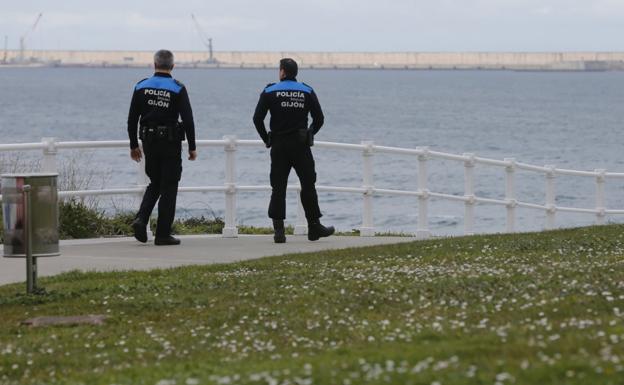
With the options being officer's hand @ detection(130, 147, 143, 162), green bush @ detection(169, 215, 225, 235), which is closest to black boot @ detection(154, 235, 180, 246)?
officer's hand @ detection(130, 147, 143, 162)

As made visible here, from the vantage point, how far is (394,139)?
276 ft

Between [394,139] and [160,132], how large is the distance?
69505mm

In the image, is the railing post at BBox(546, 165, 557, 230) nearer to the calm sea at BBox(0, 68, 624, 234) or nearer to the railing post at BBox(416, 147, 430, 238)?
the railing post at BBox(416, 147, 430, 238)

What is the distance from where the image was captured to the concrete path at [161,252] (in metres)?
13.9

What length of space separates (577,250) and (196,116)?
89.4 meters

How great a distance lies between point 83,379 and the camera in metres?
8.46

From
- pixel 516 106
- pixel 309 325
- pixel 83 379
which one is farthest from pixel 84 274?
pixel 516 106

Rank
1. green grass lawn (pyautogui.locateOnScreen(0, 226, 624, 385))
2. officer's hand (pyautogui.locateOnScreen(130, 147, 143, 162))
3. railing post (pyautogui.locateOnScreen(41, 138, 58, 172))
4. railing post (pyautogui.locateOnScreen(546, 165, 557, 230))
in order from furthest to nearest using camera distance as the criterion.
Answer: railing post (pyautogui.locateOnScreen(546, 165, 557, 230)) < railing post (pyautogui.locateOnScreen(41, 138, 58, 172)) < officer's hand (pyautogui.locateOnScreen(130, 147, 143, 162)) < green grass lawn (pyautogui.locateOnScreen(0, 226, 624, 385))

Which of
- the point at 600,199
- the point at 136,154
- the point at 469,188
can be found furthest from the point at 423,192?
the point at 600,199

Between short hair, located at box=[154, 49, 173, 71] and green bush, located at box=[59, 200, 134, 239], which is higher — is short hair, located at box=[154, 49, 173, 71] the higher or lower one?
the higher one

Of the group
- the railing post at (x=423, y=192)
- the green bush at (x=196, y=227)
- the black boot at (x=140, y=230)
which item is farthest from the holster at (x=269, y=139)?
the green bush at (x=196, y=227)

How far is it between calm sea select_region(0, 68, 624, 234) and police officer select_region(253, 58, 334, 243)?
237 inches

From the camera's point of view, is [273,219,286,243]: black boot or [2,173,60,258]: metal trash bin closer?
[2,173,60,258]: metal trash bin

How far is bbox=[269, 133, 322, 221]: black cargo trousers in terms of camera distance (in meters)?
15.8
